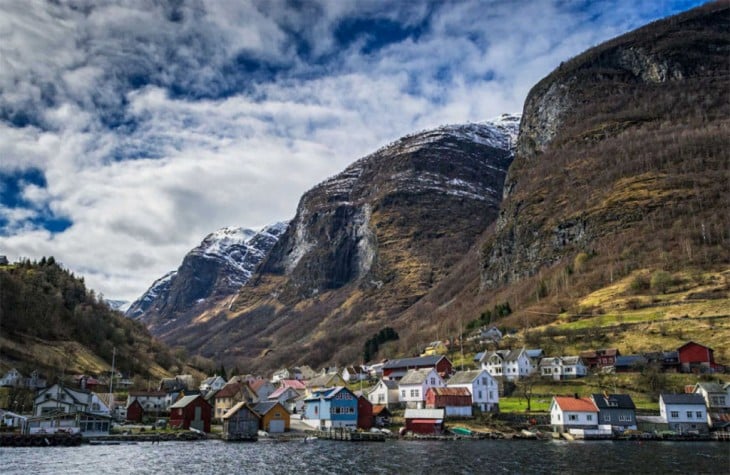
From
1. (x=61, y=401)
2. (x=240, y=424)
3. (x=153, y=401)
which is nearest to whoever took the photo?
(x=240, y=424)

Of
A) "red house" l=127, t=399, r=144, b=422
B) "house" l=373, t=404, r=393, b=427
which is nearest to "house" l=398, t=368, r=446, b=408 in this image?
"house" l=373, t=404, r=393, b=427

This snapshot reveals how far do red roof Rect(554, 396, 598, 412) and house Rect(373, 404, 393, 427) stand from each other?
89.5 ft

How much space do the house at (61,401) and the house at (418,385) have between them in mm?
53060

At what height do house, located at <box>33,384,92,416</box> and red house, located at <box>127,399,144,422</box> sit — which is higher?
house, located at <box>33,384,92,416</box>

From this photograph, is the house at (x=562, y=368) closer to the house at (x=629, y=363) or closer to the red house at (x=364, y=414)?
the house at (x=629, y=363)

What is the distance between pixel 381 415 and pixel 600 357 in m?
42.5

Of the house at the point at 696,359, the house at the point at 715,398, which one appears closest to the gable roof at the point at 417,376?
the house at the point at 696,359

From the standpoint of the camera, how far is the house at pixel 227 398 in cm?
12006

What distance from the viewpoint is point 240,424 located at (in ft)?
307

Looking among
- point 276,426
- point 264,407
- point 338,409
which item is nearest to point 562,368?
point 338,409

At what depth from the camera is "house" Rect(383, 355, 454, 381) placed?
13712cm

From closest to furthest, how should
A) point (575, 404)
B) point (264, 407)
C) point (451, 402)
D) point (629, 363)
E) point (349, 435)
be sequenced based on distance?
1. point (349, 435)
2. point (575, 404)
3. point (264, 407)
4. point (451, 402)
5. point (629, 363)

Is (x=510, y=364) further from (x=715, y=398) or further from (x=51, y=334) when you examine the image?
(x=51, y=334)

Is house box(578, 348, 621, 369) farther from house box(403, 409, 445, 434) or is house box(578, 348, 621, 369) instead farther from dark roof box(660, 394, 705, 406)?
house box(403, 409, 445, 434)
